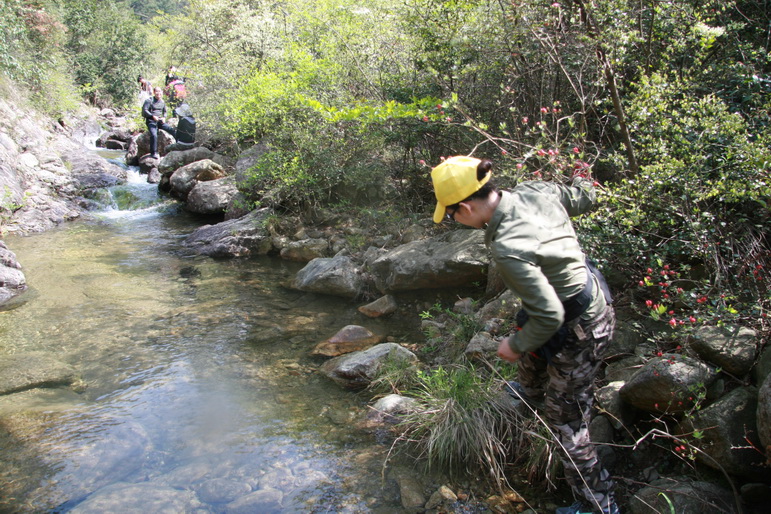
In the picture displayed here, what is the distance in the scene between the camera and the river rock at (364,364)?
14.6ft

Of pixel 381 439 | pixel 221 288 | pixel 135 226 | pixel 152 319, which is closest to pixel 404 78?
pixel 221 288

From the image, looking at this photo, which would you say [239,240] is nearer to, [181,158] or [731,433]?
[181,158]

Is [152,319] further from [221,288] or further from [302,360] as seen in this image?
[302,360]

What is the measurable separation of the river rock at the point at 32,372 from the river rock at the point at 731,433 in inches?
196

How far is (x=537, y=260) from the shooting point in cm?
230

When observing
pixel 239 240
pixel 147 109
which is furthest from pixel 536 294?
pixel 147 109

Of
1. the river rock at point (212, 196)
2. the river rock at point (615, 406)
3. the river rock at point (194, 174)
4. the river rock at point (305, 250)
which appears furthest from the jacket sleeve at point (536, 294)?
the river rock at point (194, 174)

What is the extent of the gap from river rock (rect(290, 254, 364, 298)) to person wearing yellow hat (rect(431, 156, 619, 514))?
390 centimetres

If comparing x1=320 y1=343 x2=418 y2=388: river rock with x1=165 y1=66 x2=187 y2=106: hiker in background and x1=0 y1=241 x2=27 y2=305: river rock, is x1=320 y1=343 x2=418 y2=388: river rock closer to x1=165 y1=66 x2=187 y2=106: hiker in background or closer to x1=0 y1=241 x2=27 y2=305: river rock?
x1=0 y1=241 x2=27 y2=305: river rock

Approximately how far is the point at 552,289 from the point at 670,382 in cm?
121

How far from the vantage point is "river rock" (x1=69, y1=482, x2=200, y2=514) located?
9.93ft

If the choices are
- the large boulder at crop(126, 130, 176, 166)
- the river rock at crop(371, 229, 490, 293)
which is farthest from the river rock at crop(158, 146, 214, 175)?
the river rock at crop(371, 229, 490, 293)

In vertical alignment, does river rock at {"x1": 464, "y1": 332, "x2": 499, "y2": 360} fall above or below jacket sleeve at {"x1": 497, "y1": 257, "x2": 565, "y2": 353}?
below

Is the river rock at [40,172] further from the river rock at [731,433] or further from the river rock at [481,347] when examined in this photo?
the river rock at [731,433]
